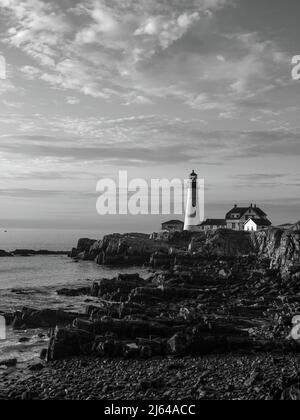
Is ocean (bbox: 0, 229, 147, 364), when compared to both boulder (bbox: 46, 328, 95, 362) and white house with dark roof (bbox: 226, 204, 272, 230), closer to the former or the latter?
boulder (bbox: 46, 328, 95, 362)

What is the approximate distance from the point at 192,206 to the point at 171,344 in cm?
8713

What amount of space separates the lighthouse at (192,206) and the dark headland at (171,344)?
5560cm

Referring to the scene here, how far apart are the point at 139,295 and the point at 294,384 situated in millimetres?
26228

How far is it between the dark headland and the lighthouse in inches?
2189

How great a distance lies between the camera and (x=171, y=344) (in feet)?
88.6

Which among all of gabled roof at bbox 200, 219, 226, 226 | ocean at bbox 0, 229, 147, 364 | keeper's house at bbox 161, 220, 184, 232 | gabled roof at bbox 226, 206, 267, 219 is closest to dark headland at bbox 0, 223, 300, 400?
ocean at bbox 0, 229, 147, 364

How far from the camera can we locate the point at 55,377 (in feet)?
75.2

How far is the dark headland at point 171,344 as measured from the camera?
20859 mm

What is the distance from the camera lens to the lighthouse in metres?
111

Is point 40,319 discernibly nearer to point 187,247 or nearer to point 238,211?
point 187,247

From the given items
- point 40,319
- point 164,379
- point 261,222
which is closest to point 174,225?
point 261,222

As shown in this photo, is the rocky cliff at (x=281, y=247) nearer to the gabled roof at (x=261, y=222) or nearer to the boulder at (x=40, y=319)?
the gabled roof at (x=261, y=222)

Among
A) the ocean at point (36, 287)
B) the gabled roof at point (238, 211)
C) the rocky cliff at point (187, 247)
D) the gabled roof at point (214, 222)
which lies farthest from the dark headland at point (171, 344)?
the gabled roof at point (214, 222)
